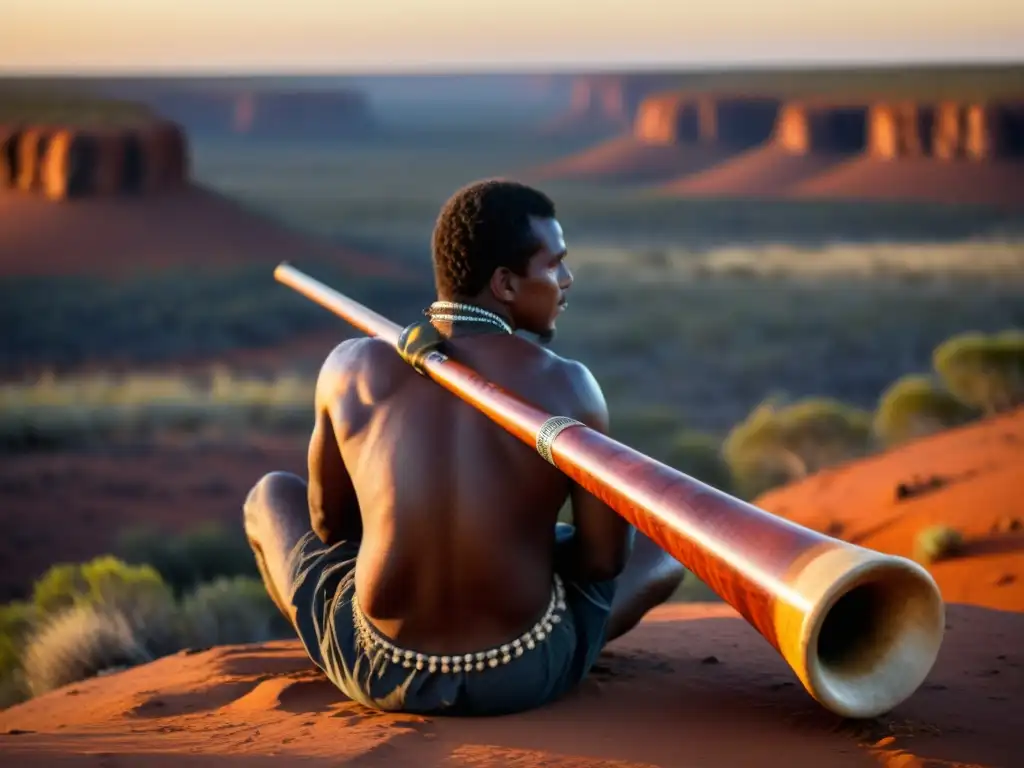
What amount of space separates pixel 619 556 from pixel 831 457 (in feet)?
27.6

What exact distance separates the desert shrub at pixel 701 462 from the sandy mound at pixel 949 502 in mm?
3371

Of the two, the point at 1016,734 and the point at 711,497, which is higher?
the point at 711,497

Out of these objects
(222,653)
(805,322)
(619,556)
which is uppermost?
(619,556)

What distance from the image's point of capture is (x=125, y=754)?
307 cm

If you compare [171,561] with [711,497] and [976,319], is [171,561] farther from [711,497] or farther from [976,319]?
[976,319]

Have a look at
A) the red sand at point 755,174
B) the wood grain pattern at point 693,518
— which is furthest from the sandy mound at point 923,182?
the wood grain pattern at point 693,518

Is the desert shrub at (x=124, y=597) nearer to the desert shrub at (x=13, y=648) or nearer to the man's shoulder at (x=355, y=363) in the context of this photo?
the desert shrub at (x=13, y=648)

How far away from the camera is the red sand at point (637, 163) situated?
51.3 meters

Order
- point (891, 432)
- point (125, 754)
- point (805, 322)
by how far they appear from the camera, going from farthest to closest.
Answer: point (805, 322) → point (891, 432) → point (125, 754)

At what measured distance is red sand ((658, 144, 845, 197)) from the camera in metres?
46.9

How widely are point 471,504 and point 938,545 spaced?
328 centimetres

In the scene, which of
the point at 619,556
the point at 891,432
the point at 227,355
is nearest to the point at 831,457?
the point at 891,432

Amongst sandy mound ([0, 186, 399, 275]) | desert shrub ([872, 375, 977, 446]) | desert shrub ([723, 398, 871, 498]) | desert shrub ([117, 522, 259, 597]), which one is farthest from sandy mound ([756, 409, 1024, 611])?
sandy mound ([0, 186, 399, 275])

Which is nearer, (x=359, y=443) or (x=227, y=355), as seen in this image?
(x=359, y=443)
